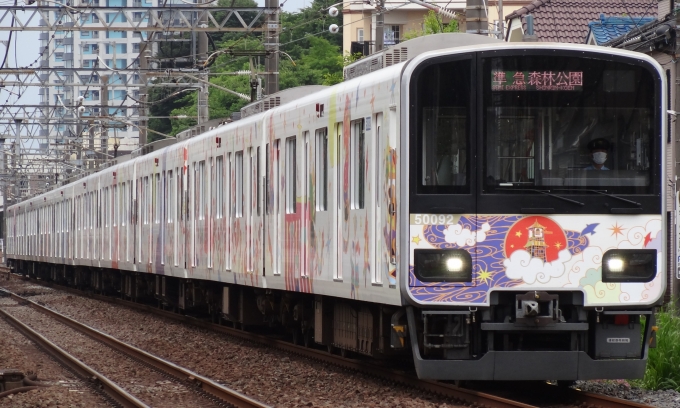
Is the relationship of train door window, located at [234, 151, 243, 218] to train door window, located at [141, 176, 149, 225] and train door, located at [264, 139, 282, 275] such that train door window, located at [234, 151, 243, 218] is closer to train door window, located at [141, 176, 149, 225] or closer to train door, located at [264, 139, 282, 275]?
train door, located at [264, 139, 282, 275]

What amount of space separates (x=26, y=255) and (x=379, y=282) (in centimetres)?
4025

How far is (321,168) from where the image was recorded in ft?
39.8

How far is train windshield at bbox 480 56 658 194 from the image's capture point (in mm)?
9484

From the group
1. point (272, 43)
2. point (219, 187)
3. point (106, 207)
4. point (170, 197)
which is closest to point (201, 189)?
point (219, 187)

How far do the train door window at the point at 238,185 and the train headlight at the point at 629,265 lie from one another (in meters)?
7.03

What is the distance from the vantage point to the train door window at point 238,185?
15.8 m

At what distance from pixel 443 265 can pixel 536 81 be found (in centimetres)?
157

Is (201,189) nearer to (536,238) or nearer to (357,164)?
(357,164)

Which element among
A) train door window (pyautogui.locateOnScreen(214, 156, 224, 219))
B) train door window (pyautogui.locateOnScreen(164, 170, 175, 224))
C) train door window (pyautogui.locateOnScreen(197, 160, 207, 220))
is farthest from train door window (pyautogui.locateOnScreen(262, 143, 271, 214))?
train door window (pyautogui.locateOnScreen(164, 170, 175, 224))

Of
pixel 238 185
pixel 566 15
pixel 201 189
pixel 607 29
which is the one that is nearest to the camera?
pixel 238 185

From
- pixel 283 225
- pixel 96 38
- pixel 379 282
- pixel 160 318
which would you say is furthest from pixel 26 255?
pixel 96 38

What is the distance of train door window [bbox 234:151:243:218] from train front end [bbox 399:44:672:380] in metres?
6.44

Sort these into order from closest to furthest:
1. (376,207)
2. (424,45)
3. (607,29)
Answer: (376,207) → (424,45) → (607,29)

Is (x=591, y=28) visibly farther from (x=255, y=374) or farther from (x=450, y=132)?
(x=450, y=132)
